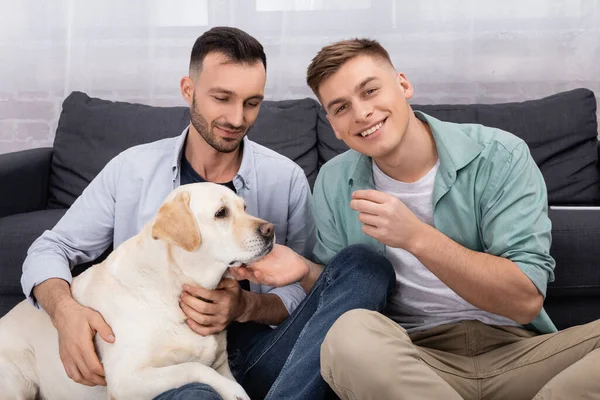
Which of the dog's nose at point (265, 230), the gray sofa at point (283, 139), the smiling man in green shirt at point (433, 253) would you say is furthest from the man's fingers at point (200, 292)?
the gray sofa at point (283, 139)

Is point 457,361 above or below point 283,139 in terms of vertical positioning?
below

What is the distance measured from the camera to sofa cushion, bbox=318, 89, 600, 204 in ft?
9.38

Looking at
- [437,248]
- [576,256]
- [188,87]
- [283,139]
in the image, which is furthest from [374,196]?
[283,139]

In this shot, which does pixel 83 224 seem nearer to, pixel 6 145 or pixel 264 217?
pixel 264 217

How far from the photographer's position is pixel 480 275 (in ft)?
5.05

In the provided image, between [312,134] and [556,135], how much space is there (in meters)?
1.02

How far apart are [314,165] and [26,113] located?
1615mm

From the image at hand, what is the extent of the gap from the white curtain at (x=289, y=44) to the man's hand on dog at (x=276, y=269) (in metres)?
1.74

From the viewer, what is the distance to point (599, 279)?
2.39 metres

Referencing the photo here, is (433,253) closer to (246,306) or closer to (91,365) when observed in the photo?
(246,306)

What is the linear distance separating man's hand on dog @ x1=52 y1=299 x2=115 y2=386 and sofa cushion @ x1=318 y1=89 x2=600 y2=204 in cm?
146

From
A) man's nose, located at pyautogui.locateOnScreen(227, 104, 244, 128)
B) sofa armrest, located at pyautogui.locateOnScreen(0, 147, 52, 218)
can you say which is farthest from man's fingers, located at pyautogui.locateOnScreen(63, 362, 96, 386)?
sofa armrest, located at pyautogui.locateOnScreen(0, 147, 52, 218)

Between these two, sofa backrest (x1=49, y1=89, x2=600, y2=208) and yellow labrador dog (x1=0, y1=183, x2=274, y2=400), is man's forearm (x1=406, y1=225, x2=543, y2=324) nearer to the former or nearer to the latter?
yellow labrador dog (x1=0, y1=183, x2=274, y2=400)

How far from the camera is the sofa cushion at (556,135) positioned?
113 inches
